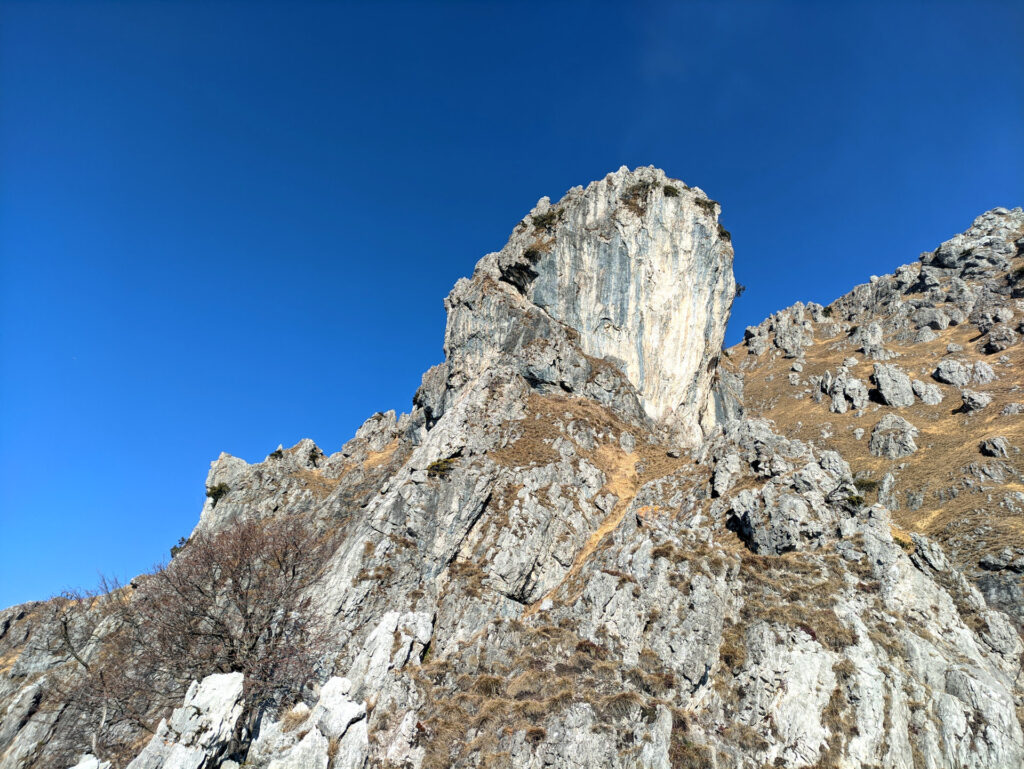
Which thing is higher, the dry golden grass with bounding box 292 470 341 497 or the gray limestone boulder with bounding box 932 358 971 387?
the gray limestone boulder with bounding box 932 358 971 387

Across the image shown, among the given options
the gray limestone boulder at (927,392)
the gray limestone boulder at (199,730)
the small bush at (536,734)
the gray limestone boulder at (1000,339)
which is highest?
the gray limestone boulder at (1000,339)

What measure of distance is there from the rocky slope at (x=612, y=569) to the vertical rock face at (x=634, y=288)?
32cm

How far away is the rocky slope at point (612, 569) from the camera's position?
1717 cm

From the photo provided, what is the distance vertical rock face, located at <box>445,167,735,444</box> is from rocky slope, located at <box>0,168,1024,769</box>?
0.32 metres

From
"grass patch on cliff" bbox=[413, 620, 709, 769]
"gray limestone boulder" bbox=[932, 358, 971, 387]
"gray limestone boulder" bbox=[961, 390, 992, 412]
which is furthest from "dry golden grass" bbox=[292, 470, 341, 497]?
"gray limestone boulder" bbox=[932, 358, 971, 387]

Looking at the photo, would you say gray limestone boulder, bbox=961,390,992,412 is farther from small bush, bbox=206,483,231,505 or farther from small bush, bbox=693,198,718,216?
small bush, bbox=206,483,231,505

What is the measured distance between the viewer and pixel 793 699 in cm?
1781

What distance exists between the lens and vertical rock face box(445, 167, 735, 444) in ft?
187

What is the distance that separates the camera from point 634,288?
58.6 meters

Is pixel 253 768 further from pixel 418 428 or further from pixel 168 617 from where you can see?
pixel 418 428

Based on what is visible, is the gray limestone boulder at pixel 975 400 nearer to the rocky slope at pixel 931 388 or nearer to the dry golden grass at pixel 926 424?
the rocky slope at pixel 931 388

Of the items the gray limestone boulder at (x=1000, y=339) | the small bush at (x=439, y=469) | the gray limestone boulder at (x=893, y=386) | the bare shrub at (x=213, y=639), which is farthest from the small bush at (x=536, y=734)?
the gray limestone boulder at (x=1000, y=339)

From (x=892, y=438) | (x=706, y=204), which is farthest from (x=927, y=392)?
(x=706, y=204)

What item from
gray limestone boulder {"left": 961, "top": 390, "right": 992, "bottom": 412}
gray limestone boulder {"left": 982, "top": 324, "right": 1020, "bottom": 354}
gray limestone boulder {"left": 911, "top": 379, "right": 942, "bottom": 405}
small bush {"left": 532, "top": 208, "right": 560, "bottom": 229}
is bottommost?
gray limestone boulder {"left": 961, "top": 390, "right": 992, "bottom": 412}
